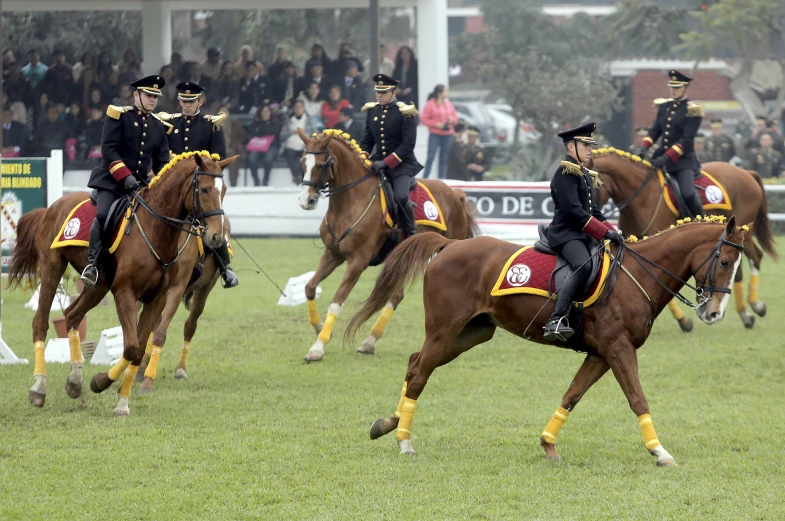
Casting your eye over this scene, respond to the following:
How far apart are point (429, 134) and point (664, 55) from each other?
13111mm

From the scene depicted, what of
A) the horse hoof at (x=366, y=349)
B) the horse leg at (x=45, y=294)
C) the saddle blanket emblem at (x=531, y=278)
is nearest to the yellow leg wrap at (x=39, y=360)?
the horse leg at (x=45, y=294)

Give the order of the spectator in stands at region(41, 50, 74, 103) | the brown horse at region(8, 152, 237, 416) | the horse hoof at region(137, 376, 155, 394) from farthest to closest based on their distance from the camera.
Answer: the spectator in stands at region(41, 50, 74, 103) → the horse hoof at region(137, 376, 155, 394) → the brown horse at region(8, 152, 237, 416)

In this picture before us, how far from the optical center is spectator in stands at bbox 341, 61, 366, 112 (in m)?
26.0

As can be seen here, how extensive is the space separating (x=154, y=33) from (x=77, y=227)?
696 inches

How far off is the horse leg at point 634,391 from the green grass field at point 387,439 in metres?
0.14

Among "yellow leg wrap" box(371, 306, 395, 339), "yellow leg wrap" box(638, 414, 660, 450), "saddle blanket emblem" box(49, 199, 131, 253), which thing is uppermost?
"saddle blanket emblem" box(49, 199, 131, 253)

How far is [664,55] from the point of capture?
3584 cm

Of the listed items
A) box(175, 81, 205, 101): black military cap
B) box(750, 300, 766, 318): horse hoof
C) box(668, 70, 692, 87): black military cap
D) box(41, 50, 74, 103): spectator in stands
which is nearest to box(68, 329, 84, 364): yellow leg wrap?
box(175, 81, 205, 101): black military cap

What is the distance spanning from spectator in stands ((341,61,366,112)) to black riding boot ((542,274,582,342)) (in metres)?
17.5

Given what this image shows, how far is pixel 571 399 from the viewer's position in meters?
9.05

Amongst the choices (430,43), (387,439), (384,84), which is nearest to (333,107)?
(430,43)

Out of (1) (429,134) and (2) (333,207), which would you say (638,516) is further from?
(1) (429,134)

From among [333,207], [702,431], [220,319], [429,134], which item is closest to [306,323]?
[220,319]

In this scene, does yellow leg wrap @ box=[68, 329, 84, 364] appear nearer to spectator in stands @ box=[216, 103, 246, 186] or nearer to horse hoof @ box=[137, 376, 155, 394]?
horse hoof @ box=[137, 376, 155, 394]
